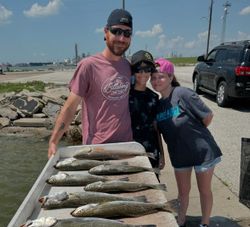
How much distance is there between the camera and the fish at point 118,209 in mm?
2469

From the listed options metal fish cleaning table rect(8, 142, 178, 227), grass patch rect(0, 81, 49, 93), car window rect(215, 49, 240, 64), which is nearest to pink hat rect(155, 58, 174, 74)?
metal fish cleaning table rect(8, 142, 178, 227)

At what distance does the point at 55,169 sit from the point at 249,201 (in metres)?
2.84

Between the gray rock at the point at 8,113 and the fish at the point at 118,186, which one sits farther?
the gray rock at the point at 8,113

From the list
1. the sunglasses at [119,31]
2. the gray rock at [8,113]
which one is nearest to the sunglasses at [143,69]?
the sunglasses at [119,31]

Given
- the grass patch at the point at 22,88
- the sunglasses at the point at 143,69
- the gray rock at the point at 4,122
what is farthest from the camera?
the grass patch at the point at 22,88

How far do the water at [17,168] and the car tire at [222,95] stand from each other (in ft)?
20.6

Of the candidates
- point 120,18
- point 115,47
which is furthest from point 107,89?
point 120,18

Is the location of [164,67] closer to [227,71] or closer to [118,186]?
[118,186]

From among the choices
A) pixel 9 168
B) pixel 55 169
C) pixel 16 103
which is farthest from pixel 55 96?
pixel 55 169

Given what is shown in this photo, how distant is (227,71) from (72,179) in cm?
1166

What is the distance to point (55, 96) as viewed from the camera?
17031mm

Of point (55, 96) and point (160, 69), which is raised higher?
point (160, 69)

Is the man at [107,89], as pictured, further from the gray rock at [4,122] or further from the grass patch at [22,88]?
the grass patch at [22,88]

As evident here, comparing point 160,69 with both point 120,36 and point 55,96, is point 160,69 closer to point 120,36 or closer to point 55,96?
point 120,36
